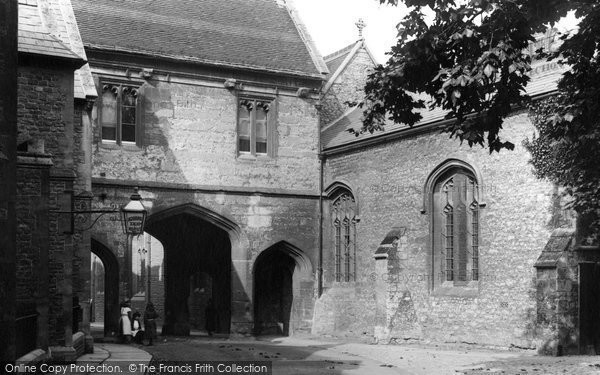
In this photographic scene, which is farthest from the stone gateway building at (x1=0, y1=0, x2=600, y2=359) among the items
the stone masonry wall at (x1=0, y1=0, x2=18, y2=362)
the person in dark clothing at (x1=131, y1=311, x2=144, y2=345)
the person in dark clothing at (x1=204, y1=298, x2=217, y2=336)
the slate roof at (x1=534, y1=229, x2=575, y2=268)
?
the stone masonry wall at (x1=0, y1=0, x2=18, y2=362)

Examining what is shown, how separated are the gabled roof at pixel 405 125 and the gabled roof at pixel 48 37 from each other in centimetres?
607

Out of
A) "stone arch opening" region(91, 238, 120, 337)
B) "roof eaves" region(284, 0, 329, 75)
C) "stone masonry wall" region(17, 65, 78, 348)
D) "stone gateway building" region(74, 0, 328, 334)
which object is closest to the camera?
"stone masonry wall" region(17, 65, 78, 348)

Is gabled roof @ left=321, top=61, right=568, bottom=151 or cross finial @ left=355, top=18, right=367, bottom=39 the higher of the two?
cross finial @ left=355, top=18, right=367, bottom=39

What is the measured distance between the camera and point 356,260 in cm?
2700

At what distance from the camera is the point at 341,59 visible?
32188 mm

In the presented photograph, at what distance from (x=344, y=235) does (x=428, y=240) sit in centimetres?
444

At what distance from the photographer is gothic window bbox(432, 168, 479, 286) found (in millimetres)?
22859

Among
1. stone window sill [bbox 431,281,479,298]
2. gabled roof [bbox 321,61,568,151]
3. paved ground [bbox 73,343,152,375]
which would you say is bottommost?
paved ground [bbox 73,343,152,375]

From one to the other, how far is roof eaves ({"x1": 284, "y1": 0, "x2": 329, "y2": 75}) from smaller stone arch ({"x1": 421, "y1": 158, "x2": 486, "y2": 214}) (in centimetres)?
695

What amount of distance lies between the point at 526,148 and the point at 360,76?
11.5 meters

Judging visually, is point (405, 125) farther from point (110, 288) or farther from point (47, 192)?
point (110, 288)

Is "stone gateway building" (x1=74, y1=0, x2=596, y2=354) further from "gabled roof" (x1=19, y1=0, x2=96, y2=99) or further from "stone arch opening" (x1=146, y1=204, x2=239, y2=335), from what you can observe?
"gabled roof" (x1=19, y1=0, x2=96, y2=99)

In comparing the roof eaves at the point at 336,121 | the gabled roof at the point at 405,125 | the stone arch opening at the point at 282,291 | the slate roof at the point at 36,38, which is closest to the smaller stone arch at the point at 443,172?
the gabled roof at the point at 405,125

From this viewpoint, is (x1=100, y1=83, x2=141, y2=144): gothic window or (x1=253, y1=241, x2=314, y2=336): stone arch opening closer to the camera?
(x1=100, y1=83, x2=141, y2=144): gothic window
